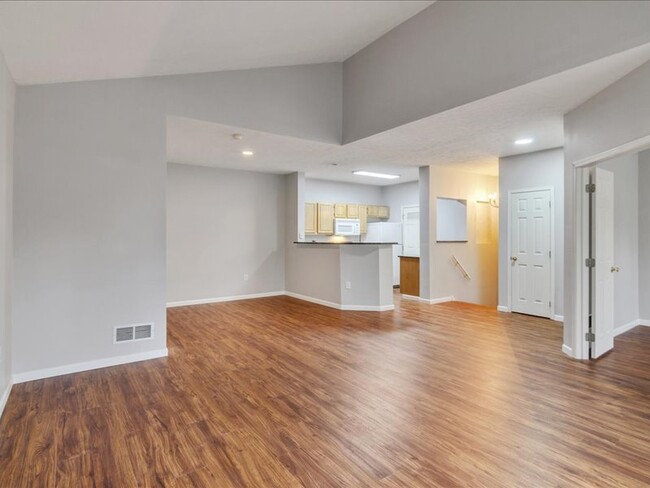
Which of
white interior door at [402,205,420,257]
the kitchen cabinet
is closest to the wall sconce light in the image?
white interior door at [402,205,420,257]

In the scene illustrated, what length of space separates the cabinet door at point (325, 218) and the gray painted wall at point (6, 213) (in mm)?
5831

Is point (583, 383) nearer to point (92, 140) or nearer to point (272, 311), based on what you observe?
point (272, 311)

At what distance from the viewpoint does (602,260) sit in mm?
3701

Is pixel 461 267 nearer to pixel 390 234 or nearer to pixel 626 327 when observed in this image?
pixel 390 234

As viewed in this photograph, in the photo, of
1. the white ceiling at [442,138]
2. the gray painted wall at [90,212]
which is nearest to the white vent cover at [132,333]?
the gray painted wall at [90,212]

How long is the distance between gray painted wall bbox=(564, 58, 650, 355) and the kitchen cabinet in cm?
523

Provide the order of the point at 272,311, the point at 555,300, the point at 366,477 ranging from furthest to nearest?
1. the point at 272,311
2. the point at 555,300
3. the point at 366,477

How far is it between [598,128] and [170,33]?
12.9ft

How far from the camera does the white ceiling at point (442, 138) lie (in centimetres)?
308

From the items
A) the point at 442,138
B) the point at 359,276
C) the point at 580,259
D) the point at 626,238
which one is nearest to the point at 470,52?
the point at 442,138

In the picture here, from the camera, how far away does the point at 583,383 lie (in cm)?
303

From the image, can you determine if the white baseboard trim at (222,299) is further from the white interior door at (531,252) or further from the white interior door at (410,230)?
the white interior door at (531,252)

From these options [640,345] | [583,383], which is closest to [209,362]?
[583,383]

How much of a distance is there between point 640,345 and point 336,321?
3.77 m
